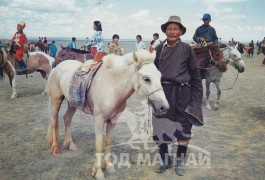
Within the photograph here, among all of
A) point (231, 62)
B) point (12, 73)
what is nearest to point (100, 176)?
point (231, 62)

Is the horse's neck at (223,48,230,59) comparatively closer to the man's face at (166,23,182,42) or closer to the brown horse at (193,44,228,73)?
the brown horse at (193,44,228,73)

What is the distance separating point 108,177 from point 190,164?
150cm

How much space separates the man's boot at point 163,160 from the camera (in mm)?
4403

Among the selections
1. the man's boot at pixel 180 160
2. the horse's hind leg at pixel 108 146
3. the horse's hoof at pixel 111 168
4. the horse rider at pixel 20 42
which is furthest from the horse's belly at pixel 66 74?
the horse rider at pixel 20 42

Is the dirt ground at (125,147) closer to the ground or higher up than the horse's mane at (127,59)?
closer to the ground

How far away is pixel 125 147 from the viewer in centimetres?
546

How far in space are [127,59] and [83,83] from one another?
968 mm

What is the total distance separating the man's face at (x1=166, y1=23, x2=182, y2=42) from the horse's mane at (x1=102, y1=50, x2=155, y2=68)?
0.61m

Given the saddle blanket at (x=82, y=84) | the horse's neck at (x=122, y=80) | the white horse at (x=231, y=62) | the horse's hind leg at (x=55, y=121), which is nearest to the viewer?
the horse's neck at (x=122, y=80)

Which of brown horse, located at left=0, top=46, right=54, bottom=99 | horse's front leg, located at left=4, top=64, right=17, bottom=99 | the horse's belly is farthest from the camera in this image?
horse's front leg, located at left=4, top=64, right=17, bottom=99

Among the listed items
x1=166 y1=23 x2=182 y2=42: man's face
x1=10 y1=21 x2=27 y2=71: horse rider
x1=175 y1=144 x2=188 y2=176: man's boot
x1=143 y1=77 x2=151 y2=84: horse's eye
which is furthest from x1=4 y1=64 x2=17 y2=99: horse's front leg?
x1=143 y1=77 x2=151 y2=84: horse's eye

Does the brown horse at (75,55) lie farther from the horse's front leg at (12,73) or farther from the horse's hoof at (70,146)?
the horse's hoof at (70,146)

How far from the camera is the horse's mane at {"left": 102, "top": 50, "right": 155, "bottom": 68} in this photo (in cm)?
346

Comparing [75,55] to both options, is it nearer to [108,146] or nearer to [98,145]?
[108,146]
